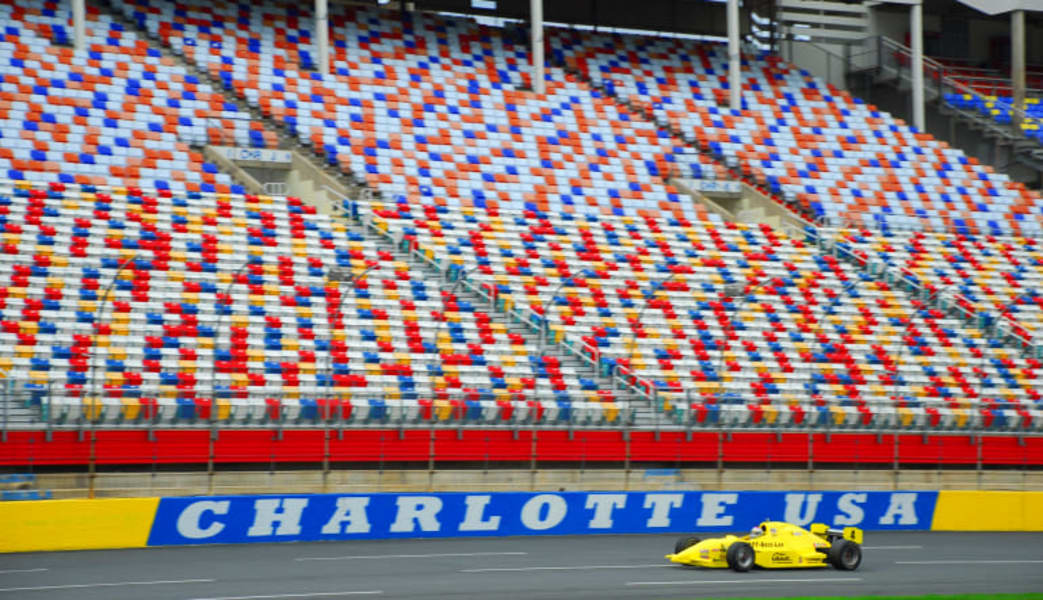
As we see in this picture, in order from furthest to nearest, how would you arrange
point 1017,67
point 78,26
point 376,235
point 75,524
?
1. point 1017,67
2. point 78,26
3. point 376,235
4. point 75,524

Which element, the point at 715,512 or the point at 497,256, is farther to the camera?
the point at 497,256

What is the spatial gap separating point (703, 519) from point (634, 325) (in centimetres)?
625

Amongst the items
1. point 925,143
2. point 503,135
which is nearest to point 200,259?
point 503,135

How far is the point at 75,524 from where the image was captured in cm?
2398

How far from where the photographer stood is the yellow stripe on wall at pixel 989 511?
3062cm

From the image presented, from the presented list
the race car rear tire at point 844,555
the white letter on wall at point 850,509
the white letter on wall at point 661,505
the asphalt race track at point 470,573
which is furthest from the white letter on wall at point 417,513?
the white letter on wall at point 850,509

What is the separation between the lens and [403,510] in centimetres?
2631

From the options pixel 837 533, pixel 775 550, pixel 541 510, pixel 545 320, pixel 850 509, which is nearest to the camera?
pixel 775 550

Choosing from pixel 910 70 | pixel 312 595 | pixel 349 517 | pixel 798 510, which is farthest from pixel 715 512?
pixel 910 70

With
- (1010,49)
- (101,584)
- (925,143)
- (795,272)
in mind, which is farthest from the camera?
(1010,49)

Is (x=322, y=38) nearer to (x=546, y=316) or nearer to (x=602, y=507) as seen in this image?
(x=546, y=316)

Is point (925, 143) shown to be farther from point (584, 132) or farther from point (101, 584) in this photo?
point (101, 584)

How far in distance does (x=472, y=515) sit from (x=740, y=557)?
611 cm

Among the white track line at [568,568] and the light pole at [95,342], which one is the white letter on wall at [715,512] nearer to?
the white track line at [568,568]
